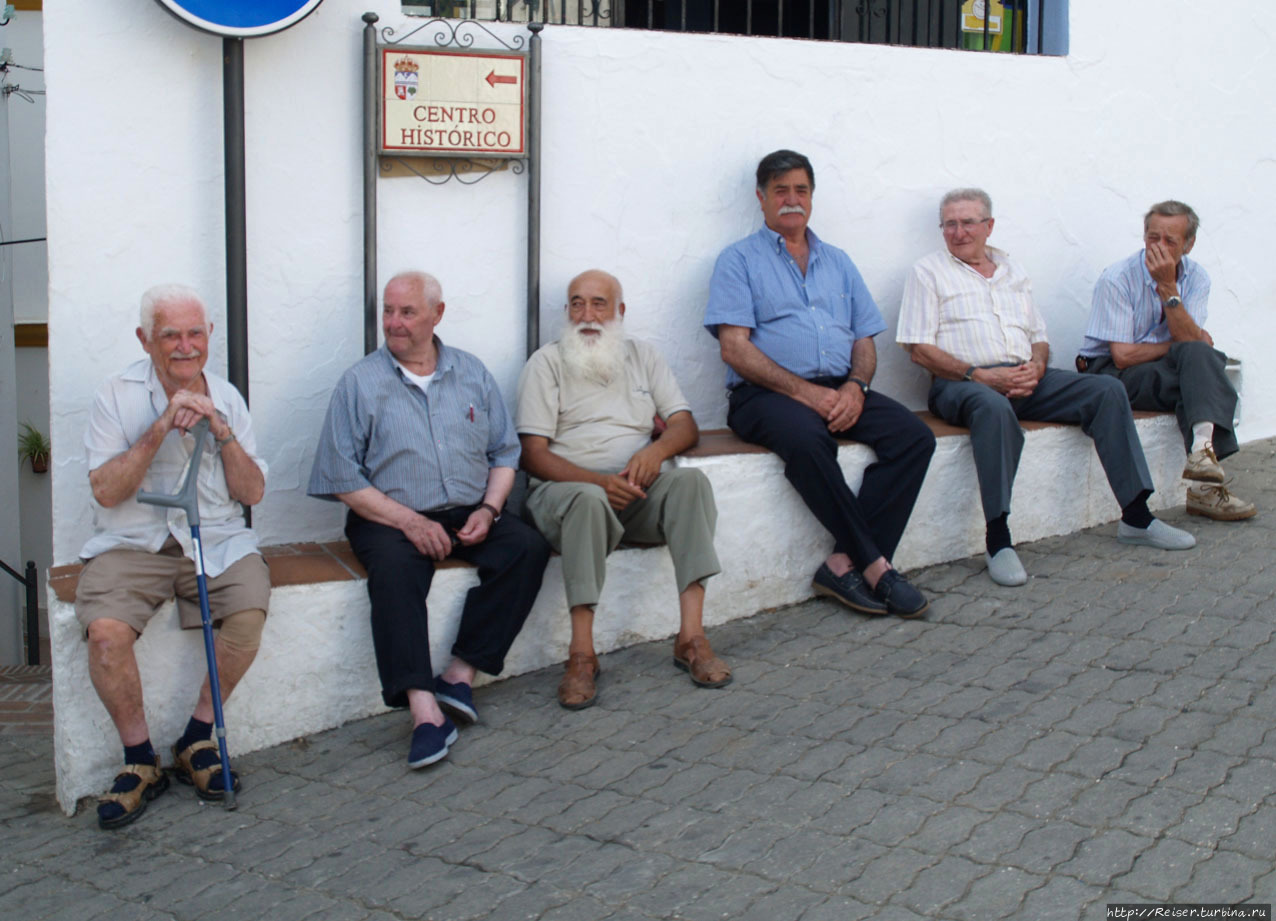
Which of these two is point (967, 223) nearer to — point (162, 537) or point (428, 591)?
point (428, 591)

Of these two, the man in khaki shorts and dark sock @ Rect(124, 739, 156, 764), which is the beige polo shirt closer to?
the man in khaki shorts

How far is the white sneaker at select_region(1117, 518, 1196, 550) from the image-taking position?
5.47m

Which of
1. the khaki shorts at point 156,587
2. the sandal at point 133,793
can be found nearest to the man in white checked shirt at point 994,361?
the khaki shorts at point 156,587

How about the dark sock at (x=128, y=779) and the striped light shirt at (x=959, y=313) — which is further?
the striped light shirt at (x=959, y=313)

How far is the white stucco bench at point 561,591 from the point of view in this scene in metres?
3.80

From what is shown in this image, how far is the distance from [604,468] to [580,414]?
0.72 feet

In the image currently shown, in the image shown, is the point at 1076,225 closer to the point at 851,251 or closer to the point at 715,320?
the point at 851,251

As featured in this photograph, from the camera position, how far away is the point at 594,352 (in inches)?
187

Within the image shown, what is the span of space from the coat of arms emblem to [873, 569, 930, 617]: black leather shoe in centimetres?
250

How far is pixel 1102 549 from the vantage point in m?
5.55

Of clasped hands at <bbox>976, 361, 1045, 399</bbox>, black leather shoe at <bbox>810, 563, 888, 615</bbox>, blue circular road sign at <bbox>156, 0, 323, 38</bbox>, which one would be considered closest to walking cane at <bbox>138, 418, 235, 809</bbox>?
blue circular road sign at <bbox>156, 0, 323, 38</bbox>

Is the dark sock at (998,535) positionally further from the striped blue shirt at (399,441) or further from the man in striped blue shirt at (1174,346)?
the striped blue shirt at (399,441)

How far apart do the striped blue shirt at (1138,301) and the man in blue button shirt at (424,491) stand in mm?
3090

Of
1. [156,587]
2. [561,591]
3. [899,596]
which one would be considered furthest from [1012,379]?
[156,587]
